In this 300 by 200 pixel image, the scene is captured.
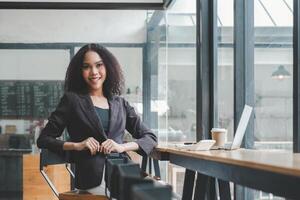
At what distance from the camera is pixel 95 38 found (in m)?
5.92

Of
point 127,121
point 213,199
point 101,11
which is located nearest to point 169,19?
point 101,11

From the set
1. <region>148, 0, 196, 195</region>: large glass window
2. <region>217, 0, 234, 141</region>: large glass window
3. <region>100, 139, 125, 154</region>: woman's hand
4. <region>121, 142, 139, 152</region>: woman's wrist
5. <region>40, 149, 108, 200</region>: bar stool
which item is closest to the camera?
<region>40, 149, 108, 200</region>: bar stool

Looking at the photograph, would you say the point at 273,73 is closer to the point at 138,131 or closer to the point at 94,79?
the point at 138,131

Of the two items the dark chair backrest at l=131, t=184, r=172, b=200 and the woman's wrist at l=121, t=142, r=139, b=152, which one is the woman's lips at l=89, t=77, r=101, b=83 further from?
the dark chair backrest at l=131, t=184, r=172, b=200

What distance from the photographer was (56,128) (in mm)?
2600

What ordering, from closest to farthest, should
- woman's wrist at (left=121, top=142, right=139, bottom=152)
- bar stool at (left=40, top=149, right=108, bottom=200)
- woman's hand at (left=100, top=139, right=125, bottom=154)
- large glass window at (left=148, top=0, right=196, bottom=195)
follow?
bar stool at (left=40, top=149, right=108, bottom=200)
woman's hand at (left=100, top=139, right=125, bottom=154)
woman's wrist at (left=121, top=142, right=139, bottom=152)
large glass window at (left=148, top=0, right=196, bottom=195)

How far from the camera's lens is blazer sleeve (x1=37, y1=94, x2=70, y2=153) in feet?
8.42

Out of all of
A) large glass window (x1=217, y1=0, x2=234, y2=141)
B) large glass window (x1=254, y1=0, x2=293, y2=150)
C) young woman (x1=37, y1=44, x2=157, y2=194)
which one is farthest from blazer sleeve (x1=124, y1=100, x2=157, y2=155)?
large glass window (x1=217, y1=0, x2=234, y2=141)

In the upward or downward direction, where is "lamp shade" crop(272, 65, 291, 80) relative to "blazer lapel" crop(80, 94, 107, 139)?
upward

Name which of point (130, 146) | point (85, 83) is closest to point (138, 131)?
point (130, 146)

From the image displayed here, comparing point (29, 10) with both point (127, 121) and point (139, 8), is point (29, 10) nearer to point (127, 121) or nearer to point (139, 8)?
point (139, 8)

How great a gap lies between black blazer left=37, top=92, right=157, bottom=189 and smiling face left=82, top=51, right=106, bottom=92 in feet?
0.23

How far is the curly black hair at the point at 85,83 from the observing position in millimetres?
2615

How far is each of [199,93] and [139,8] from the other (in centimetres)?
203
